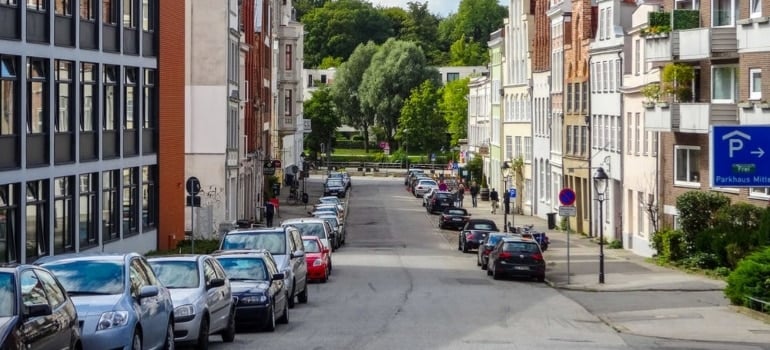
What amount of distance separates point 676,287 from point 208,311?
2226cm

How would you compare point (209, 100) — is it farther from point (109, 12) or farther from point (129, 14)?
point (109, 12)

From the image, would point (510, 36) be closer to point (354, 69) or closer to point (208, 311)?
point (354, 69)

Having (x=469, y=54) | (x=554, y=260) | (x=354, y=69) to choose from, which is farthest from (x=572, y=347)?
(x=469, y=54)

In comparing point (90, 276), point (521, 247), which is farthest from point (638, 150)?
point (90, 276)

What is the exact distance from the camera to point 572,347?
2389 centimetres

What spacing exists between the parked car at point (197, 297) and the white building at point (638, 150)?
31.7m

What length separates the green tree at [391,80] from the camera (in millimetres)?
144625

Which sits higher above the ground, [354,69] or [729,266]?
[354,69]

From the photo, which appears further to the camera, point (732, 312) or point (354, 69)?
point (354, 69)

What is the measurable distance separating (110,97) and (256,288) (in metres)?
21.2

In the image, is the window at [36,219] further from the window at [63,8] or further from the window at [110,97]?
the window at [110,97]

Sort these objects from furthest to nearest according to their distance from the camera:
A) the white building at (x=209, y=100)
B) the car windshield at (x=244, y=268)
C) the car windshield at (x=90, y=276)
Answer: the white building at (x=209, y=100) < the car windshield at (x=244, y=268) < the car windshield at (x=90, y=276)

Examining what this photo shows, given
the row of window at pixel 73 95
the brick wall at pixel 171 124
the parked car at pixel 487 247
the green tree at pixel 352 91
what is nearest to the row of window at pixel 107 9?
the brick wall at pixel 171 124

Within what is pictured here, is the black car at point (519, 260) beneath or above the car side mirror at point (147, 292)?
beneath
